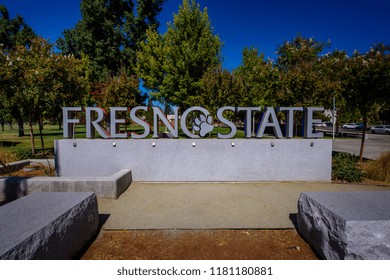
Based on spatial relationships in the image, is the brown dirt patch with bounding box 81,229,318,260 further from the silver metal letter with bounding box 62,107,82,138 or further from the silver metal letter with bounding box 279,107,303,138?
the silver metal letter with bounding box 62,107,82,138

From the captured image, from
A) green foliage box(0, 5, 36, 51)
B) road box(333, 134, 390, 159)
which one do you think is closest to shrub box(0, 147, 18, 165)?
road box(333, 134, 390, 159)

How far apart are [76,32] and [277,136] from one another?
118 ft

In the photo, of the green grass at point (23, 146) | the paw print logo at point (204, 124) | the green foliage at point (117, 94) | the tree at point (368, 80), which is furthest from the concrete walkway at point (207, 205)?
the green foliage at point (117, 94)

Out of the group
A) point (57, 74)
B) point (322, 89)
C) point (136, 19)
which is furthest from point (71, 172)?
point (136, 19)

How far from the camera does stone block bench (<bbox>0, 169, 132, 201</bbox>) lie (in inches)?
267

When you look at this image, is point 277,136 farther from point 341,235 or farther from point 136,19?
point 136,19

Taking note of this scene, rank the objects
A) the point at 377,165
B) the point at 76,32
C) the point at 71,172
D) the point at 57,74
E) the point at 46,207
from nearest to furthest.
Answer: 1. the point at 46,207
2. the point at 71,172
3. the point at 377,165
4. the point at 57,74
5. the point at 76,32

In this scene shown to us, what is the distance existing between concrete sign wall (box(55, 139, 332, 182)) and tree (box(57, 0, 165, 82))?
24.8 metres

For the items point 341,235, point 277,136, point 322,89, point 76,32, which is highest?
point 76,32

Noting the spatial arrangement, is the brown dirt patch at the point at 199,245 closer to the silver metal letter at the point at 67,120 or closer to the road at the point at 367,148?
the silver metal letter at the point at 67,120

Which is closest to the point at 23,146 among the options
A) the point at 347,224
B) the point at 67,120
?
the point at 67,120

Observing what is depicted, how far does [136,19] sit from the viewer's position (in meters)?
31.9

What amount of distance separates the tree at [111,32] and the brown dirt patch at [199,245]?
30.1 meters

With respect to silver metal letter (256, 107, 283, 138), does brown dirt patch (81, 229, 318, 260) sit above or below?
below
